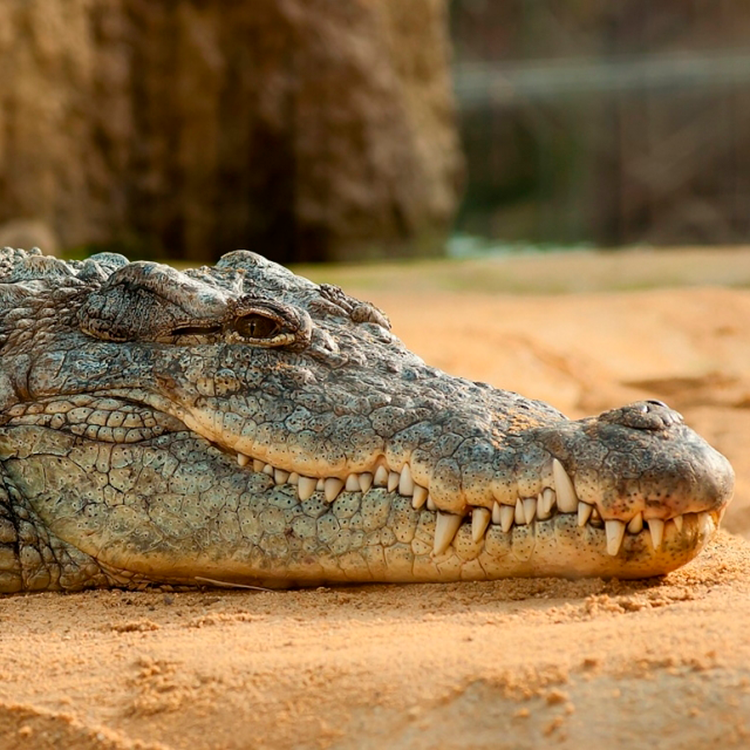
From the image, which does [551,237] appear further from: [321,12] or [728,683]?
[728,683]

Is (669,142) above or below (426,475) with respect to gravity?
above

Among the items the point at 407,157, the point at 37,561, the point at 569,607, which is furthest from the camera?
the point at 407,157

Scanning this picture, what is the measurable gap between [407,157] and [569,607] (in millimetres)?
12898

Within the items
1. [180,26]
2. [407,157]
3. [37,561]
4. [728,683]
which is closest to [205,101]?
[180,26]

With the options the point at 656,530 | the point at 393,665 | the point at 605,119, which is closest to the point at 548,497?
the point at 656,530

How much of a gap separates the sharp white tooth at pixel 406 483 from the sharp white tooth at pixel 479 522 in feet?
0.60

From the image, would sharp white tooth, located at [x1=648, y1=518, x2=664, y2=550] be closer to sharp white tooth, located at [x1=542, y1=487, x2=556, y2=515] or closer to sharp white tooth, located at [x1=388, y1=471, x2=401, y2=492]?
sharp white tooth, located at [x1=542, y1=487, x2=556, y2=515]

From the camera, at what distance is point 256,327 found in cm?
340

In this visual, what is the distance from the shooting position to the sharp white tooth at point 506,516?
9.51ft

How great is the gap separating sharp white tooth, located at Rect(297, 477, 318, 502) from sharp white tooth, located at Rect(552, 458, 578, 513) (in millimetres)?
680

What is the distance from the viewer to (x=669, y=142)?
2255 cm

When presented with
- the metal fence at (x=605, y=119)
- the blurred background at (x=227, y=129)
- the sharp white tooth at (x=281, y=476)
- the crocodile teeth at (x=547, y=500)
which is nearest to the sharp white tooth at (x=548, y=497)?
the crocodile teeth at (x=547, y=500)

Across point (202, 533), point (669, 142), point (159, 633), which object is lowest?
point (159, 633)

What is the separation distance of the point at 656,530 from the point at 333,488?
0.85 metres
